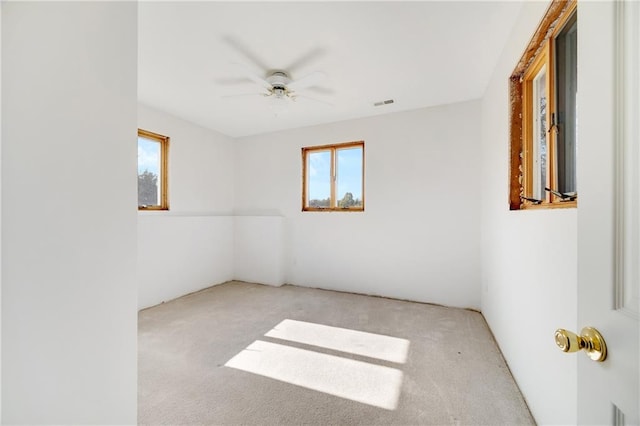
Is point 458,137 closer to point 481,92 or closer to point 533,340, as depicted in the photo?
point 481,92

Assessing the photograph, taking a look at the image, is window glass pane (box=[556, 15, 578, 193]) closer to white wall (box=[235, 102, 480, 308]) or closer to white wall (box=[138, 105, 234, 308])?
white wall (box=[235, 102, 480, 308])

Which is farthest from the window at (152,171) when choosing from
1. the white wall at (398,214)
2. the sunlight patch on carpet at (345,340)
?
the sunlight patch on carpet at (345,340)

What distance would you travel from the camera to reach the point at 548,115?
1431 millimetres

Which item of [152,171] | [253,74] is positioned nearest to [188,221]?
[152,171]

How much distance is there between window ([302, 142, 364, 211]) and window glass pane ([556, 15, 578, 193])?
2.46 meters

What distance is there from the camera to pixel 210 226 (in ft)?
13.4

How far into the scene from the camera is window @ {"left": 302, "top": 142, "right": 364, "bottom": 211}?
3818 millimetres

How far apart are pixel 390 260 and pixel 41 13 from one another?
139 inches

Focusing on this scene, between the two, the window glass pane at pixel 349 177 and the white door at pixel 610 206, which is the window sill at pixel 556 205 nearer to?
the white door at pixel 610 206

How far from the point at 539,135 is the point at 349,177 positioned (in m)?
2.40

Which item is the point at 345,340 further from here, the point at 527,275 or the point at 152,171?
the point at 152,171

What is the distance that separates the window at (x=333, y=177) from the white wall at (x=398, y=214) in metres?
0.11

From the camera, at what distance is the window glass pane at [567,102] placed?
1275 millimetres

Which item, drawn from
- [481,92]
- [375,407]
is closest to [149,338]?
[375,407]
